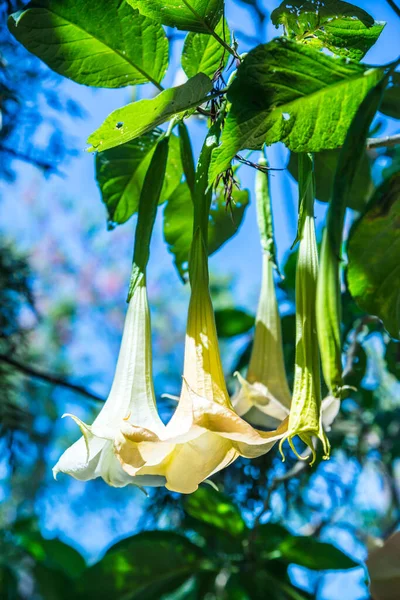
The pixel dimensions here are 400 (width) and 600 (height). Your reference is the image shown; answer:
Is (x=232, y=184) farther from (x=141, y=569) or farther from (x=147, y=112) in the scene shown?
(x=141, y=569)

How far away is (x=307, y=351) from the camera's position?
1.05ft

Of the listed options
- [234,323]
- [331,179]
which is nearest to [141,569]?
[234,323]

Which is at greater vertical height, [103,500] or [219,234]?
[219,234]

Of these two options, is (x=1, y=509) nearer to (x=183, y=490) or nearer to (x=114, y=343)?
(x=114, y=343)

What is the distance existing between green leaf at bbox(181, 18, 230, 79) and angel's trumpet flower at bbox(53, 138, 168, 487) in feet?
0.22

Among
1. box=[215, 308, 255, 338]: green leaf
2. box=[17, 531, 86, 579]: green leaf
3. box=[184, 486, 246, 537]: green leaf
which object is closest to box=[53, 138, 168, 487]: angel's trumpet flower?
box=[184, 486, 246, 537]: green leaf

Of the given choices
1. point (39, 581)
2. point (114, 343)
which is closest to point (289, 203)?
point (39, 581)

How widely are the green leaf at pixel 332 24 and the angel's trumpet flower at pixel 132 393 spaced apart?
114 mm

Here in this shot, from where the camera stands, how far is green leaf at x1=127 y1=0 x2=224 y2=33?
15.7 inches

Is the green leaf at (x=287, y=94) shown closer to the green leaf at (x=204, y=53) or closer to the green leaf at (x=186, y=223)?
the green leaf at (x=204, y=53)

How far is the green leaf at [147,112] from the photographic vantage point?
366mm

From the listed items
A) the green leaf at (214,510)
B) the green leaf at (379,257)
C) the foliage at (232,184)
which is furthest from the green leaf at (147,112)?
the green leaf at (214,510)

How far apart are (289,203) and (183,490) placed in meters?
0.66

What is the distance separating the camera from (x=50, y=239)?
444 cm
